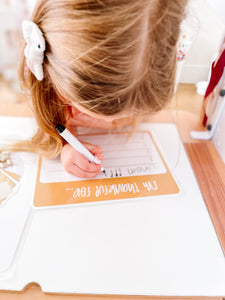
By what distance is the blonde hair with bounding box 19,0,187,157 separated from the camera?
0.93ft

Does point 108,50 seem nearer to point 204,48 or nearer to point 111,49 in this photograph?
point 111,49

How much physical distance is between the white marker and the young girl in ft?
0.30

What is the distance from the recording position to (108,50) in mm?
294

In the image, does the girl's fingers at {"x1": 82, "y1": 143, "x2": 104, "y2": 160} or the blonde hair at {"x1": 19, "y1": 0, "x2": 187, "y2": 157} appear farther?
the girl's fingers at {"x1": 82, "y1": 143, "x2": 104, "y2": 160}

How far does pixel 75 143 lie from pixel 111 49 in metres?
0.21

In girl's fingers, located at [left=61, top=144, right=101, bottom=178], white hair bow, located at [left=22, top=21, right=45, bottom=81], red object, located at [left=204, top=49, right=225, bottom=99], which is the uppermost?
white hair bow, located at [left=22, top=21, right=45, bottom=81]

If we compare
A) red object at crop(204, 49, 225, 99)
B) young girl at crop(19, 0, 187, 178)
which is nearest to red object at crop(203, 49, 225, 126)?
red object at crop(204, 49, 225, 99)

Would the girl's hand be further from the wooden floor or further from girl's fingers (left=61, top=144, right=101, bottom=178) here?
the wooden floor

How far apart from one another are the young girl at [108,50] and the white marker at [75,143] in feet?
0.30

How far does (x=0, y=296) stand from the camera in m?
0.32

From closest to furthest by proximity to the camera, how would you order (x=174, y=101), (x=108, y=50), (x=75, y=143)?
(x=108, y=50), (x=75, y=143), (x=174, y=101)

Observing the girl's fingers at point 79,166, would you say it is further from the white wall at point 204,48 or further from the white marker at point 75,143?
the white wall at point 204,48

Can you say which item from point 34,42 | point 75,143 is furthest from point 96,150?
point 34,42

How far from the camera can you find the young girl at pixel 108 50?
285 millimetres
